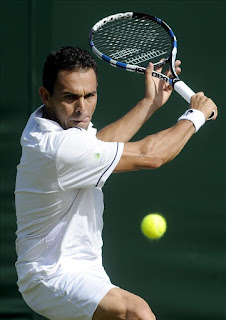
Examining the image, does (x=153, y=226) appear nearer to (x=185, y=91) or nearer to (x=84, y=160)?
(x=185, y=91)

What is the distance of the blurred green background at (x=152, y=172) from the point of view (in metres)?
5.01

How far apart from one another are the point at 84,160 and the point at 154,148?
0.32 meters

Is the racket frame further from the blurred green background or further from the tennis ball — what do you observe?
the tennis ball

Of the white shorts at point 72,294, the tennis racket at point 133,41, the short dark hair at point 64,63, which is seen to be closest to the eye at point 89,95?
the short dark hair at point 64,63

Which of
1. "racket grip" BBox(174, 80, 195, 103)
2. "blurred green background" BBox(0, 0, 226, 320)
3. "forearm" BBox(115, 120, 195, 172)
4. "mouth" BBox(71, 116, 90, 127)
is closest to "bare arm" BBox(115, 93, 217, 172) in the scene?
"forearm" BBox(115, 120, 195, 172)

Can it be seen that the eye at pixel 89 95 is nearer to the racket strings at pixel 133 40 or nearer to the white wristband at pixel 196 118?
the white wristband at pixel 196 118

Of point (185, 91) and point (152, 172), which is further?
A: point (152, 172)

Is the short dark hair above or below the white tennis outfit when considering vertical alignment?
above

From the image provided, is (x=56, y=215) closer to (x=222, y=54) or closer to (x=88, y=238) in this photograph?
(x=88, y=238)

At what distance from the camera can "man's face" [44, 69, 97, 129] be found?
390cm

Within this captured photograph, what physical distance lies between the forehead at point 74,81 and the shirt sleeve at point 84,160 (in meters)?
0.22

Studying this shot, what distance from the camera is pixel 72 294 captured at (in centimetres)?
378

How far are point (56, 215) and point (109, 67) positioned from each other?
58.8 inches

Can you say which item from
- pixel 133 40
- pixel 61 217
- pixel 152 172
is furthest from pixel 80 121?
pixel 152 172
